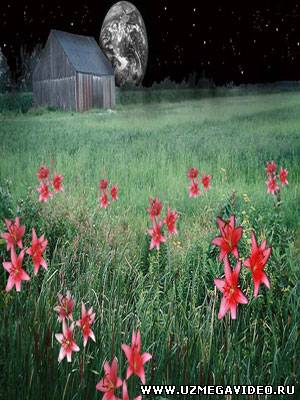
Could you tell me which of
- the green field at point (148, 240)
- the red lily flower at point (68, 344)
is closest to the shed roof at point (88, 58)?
the green field at point (148, 240)

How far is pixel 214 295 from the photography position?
1.68 meters

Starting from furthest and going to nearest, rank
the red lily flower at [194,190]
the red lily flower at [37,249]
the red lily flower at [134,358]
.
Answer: the red lily flower at [194,190], the red lily flower at [37,249], the red lily flower at [134,358]

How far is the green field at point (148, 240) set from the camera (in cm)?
153

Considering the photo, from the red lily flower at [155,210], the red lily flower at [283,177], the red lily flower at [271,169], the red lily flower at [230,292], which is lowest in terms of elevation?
the red lily flower at [230,292]

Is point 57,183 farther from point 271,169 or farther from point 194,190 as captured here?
point 271,169

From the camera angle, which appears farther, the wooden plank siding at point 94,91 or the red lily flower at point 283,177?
the wooden plank siding at point 94,91

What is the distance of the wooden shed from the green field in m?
0.05

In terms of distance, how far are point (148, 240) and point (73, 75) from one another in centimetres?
70

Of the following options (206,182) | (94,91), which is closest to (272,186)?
(206,182)

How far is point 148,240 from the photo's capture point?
1896 mm

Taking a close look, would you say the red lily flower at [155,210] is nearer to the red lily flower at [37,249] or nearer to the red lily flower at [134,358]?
the red lily flower at [37,249]

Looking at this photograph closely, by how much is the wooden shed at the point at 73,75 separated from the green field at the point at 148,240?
0.05 meters

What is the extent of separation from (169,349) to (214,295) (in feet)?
0.84

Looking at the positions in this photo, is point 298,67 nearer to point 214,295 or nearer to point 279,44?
point 279,44
